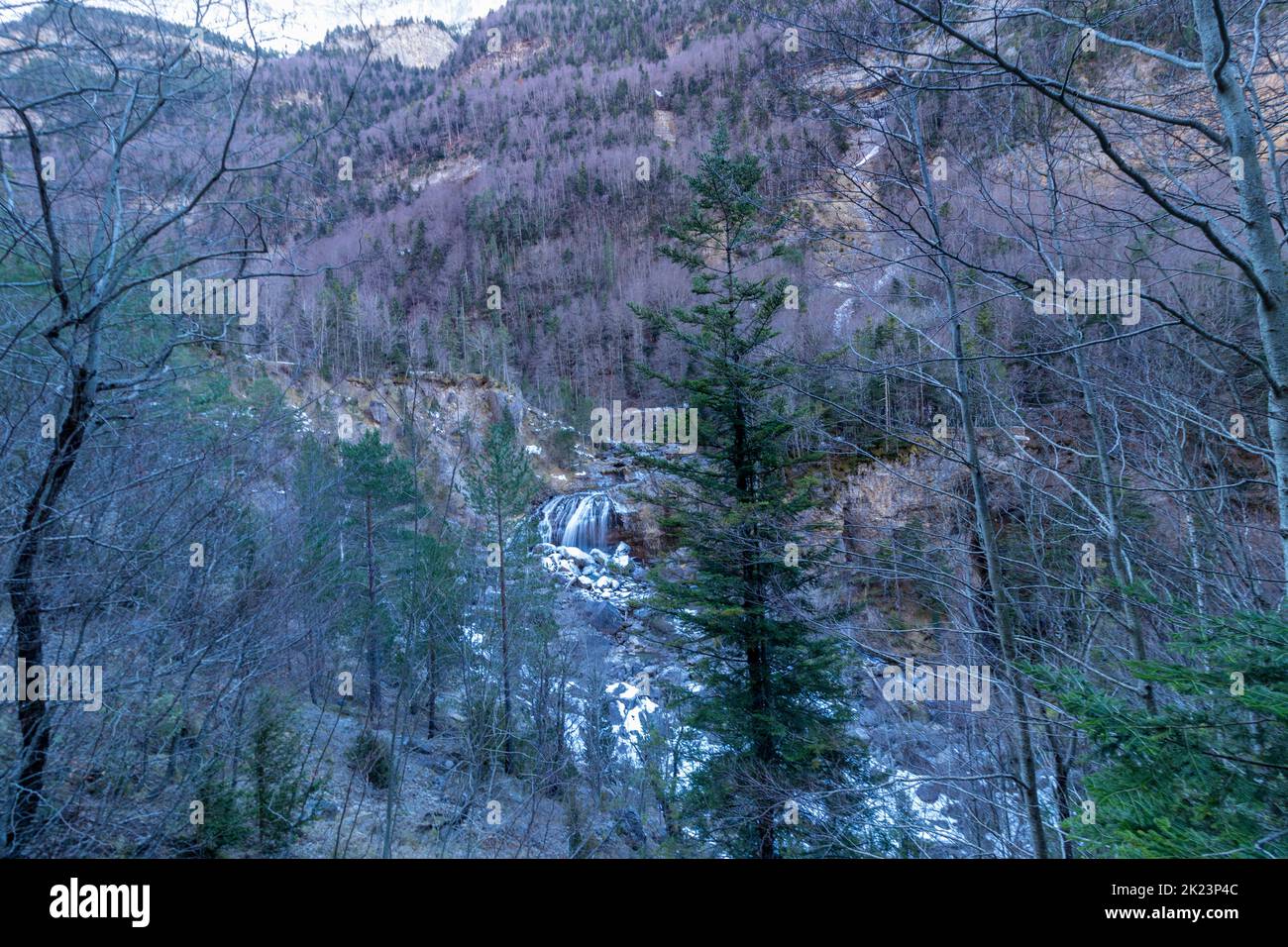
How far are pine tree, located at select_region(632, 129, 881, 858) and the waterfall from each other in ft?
36.7

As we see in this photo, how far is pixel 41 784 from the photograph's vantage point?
9.80 ft

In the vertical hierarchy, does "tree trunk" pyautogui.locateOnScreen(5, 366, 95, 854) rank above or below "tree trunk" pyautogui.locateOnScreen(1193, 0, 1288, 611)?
below

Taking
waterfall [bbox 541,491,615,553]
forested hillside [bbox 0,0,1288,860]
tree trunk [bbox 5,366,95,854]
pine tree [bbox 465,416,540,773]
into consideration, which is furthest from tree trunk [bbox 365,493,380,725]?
waterfall [bbox 541,491,615,553]

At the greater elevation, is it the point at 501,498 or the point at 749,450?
the point at 749,450

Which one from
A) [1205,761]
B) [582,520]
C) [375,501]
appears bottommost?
[1205,761]

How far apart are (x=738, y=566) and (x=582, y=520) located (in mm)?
13468

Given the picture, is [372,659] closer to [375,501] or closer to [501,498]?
[375,501]

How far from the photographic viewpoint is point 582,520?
64.9ft

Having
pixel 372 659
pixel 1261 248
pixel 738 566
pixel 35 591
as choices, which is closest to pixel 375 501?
pixel 372 659

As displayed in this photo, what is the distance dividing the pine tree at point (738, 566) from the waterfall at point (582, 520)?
1119 centimetres

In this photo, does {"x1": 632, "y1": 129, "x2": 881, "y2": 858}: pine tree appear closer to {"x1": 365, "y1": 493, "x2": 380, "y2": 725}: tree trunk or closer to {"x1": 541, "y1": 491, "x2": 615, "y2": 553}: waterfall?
{"x1": 365, "y1": 493, "x2": 380, "y2": 725}: tree trunk

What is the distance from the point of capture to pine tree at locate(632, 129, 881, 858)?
664 centimetres

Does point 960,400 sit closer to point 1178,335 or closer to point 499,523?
point 1178,335
